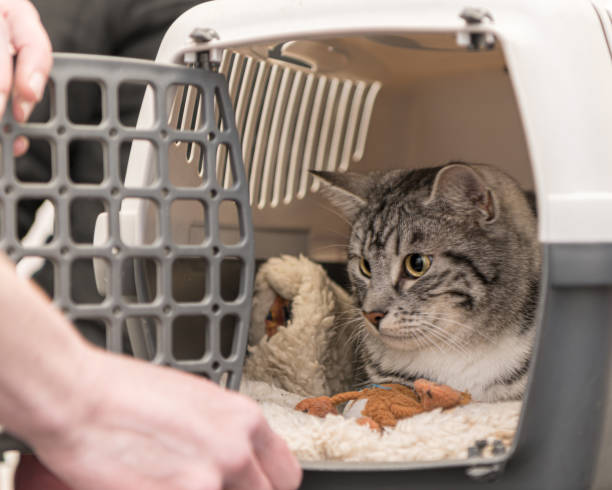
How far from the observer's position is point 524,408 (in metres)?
0.77

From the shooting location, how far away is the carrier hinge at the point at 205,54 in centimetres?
86

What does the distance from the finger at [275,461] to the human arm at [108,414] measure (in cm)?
1

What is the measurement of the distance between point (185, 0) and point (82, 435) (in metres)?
0.90

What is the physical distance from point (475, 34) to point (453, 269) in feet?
1.30

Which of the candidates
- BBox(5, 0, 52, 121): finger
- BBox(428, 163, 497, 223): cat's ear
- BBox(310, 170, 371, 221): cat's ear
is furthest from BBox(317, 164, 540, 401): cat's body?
BBox(5, 0, 52, 121): finger

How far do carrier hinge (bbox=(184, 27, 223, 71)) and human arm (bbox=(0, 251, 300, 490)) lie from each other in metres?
0.45

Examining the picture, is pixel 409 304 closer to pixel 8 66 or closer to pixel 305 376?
pixel 305 376

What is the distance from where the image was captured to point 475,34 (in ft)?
2.60

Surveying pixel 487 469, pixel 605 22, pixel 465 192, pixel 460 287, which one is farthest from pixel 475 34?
pixel 487 469

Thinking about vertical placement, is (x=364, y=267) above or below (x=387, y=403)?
above

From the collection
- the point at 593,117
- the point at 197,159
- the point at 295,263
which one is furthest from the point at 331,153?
the point at 593,117

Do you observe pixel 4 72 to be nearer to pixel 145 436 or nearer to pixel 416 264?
pixel 145 436

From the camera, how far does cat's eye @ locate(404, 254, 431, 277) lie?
1.07 m

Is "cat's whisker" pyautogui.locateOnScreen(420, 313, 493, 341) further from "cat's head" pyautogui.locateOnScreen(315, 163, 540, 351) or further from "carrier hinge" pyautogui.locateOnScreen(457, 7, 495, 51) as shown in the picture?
"carrier hinge" pyautogui.locateOnScreen(457, 7, 495, 51)
